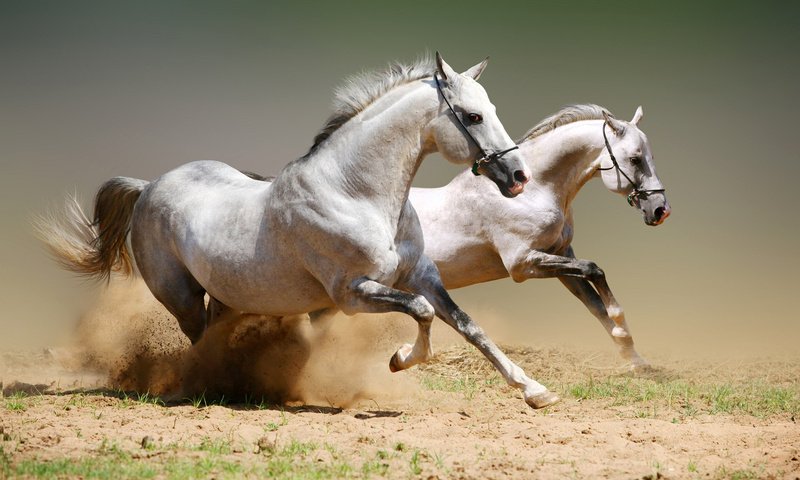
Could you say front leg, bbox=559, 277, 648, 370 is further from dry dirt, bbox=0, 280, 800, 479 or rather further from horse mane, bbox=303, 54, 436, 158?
horse mane, bbox=303, 54, 436, 158

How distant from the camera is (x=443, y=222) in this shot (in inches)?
266

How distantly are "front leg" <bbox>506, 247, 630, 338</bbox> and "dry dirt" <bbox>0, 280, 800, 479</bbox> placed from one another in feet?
1.42

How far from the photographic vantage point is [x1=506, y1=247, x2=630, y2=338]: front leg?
657 centimetres

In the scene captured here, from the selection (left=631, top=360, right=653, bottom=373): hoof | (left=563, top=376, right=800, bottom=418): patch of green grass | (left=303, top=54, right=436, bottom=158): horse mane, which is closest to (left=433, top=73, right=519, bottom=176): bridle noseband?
(left=303, top=54, right=436, bottom=158): horse mane

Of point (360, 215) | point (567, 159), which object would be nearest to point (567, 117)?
point (567, 159)

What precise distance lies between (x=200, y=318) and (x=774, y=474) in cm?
348

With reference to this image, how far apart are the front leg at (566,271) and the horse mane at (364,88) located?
1959 millimetres

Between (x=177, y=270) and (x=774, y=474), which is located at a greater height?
(x=177, y=270)

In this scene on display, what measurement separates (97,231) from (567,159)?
338cm

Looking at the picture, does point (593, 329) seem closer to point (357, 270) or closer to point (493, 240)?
point (493, 240)

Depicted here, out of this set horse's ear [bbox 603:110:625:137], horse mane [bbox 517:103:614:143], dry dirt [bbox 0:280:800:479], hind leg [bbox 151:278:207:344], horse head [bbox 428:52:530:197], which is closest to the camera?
dry dirt [bbox 0:280:800:479]

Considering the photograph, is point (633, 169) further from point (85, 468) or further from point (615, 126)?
point (85, 468)

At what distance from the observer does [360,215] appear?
15.6ft

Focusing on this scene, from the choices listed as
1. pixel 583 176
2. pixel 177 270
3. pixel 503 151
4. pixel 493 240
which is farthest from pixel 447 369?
pixel 503 151
